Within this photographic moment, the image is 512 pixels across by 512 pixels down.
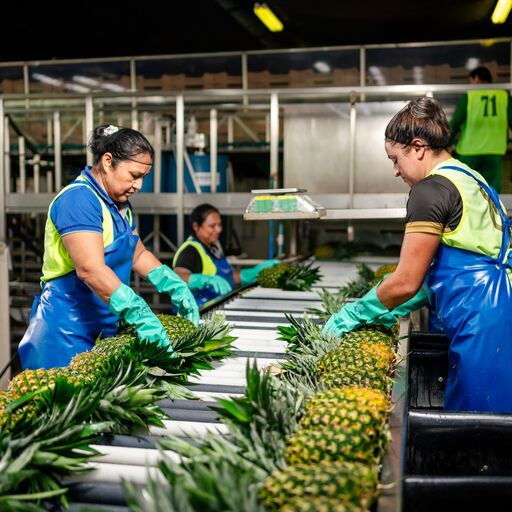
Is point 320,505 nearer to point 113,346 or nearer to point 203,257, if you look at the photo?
point 113,346

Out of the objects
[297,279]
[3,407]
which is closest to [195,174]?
[297,279]

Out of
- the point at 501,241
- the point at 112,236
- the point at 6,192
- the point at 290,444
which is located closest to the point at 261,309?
the point at 112,236

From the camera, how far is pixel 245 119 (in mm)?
11797

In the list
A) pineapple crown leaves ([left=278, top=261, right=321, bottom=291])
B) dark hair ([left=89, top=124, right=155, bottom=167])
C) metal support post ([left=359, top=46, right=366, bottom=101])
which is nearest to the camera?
dark hair ([left=89, top=124, right=155, bottom=167])

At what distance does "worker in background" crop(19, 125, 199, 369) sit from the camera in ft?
8.85

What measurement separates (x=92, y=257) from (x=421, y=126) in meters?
1.49

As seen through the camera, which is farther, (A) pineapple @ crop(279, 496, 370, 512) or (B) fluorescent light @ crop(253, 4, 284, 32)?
(B) fluorescent light @ crop(253, 4, 284, 32)

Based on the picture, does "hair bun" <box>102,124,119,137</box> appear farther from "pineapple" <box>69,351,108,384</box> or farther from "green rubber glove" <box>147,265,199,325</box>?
"pineapple" <box>69,351,108,384</box>

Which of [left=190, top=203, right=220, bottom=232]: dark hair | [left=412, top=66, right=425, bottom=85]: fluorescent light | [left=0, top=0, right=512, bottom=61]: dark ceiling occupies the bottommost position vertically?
[left=190, top=203, right=220, bottom=232]: dark hair

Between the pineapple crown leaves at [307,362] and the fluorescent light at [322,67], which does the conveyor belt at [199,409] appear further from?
the fluorescent light at [322,67]

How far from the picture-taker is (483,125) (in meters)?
6.95

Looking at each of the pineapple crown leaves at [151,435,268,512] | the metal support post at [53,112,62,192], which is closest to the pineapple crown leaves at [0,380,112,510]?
the pineapple crown leaves at [151,435,268,512]

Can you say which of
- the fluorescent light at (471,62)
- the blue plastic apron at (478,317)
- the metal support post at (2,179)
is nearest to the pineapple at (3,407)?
the blue plastic apron at (478,317)

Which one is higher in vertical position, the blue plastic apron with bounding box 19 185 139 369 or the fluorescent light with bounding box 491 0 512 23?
the fluorescent light with bounding box 491 0 512 23
